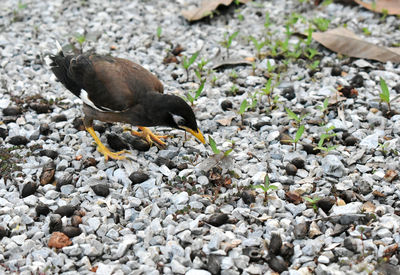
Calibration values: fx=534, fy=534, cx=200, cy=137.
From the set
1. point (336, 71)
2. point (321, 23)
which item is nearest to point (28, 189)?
point (336, 71)

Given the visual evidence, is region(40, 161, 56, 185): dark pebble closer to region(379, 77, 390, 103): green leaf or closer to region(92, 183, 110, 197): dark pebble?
region(92, 183, 110, 197): dark pebble

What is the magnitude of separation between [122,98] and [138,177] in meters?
0.74

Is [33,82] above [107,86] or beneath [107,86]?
beneath

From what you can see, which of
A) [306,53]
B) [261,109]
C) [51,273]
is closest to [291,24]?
[306,53]

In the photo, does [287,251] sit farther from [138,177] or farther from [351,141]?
[351,141]

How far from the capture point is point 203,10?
7.30 m

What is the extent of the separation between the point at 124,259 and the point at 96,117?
5.57 ft

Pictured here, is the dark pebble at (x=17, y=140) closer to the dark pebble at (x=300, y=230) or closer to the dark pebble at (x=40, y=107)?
the dark pebble at (x=40, y=107)

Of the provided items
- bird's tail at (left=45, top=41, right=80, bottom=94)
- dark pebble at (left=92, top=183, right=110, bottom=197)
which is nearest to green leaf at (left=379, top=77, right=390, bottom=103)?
dark pebble at (left=92, top=183, right=110, bottom=197)

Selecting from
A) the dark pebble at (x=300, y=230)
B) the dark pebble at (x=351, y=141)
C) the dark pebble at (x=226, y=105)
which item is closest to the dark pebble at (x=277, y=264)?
the dark pebble at (x=300, y=230)

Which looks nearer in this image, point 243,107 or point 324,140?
point 324,140

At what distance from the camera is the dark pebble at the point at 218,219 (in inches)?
151

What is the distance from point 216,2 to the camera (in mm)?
7398

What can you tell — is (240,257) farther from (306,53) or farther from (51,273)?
(306,53)
